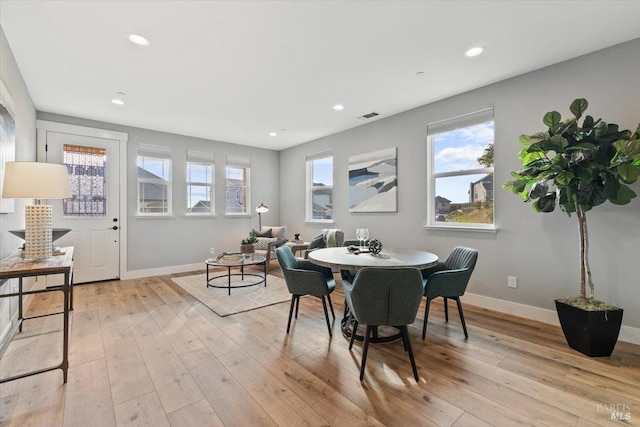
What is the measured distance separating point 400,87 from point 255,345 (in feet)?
10.4

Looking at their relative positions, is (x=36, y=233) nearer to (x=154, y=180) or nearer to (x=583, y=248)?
(x=154, y=180)

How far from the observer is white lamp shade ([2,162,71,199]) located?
7.02ft

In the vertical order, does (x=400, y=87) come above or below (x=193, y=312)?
above

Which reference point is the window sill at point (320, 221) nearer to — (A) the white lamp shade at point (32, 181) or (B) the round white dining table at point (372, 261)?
(B) the round white dining table at point (372, 261)

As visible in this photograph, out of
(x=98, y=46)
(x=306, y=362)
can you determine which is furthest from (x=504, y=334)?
(x=98, y=46)

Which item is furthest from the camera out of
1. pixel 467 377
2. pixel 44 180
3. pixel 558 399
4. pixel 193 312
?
pixel 193 312

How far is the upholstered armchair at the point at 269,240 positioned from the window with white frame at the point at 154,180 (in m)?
1.73

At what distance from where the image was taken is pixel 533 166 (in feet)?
8.73

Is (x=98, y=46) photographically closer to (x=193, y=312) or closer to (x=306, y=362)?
(x=193, y=312)

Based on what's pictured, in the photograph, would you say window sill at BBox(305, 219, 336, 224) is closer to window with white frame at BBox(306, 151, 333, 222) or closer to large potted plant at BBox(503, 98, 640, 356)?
window with white frame at BBox(306, 151, 333, 222)

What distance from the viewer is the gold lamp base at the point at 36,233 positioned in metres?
2.22

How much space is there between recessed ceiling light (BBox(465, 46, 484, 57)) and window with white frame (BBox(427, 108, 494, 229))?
3.03 ft

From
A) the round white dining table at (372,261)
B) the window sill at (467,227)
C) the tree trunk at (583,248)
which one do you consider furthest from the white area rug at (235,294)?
the tree trunk at (583,248)

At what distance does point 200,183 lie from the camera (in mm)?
5914
